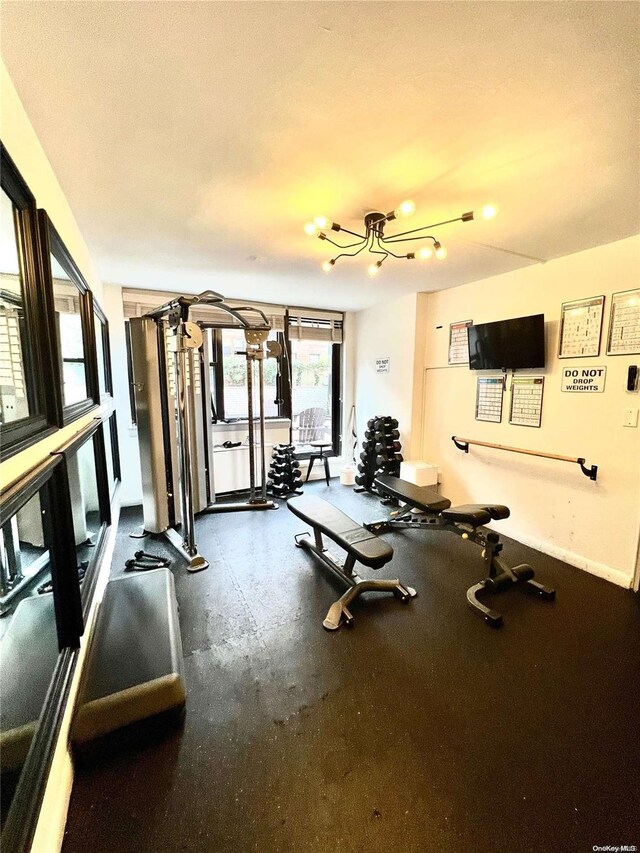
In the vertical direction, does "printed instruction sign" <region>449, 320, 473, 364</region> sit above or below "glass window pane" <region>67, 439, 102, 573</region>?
above

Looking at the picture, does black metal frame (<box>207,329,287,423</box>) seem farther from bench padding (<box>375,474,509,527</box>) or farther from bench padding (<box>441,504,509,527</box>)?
bench padding (<box>441,504,509,527</box>)

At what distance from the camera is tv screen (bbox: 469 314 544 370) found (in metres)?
2.83

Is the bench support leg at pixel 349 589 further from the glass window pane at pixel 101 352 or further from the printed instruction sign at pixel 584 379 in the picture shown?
the glass window pane at pixel 101 352

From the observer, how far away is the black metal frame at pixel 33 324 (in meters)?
1.22

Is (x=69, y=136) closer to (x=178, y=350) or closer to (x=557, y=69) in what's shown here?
(x=178, y=350)

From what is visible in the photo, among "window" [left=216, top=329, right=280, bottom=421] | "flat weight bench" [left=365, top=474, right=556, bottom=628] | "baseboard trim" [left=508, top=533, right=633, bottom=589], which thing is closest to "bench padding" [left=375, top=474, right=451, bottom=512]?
"flat weight bench" [left=365, top=474, right=556, bottom=628]

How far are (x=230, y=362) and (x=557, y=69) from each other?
12.7ft

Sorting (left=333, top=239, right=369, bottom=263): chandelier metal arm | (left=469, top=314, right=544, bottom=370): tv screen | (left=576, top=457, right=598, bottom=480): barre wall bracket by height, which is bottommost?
(left=576, top=457, right=598, bottom=480): barre wall bracket

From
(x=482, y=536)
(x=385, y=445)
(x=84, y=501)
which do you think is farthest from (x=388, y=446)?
(x=84, y=501)

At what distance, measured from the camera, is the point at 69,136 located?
1378 mm

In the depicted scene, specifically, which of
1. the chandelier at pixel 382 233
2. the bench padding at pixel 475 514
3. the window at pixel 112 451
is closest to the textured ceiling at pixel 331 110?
the chandelier at pixel 382 233

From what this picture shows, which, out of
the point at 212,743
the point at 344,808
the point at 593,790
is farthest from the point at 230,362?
the point at 593,790

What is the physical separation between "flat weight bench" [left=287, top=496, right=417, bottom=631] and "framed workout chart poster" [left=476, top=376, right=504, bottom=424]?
1.76m

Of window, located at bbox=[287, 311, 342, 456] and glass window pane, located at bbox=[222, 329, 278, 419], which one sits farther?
window, located at bbox=[287, 311, 342, 456]
